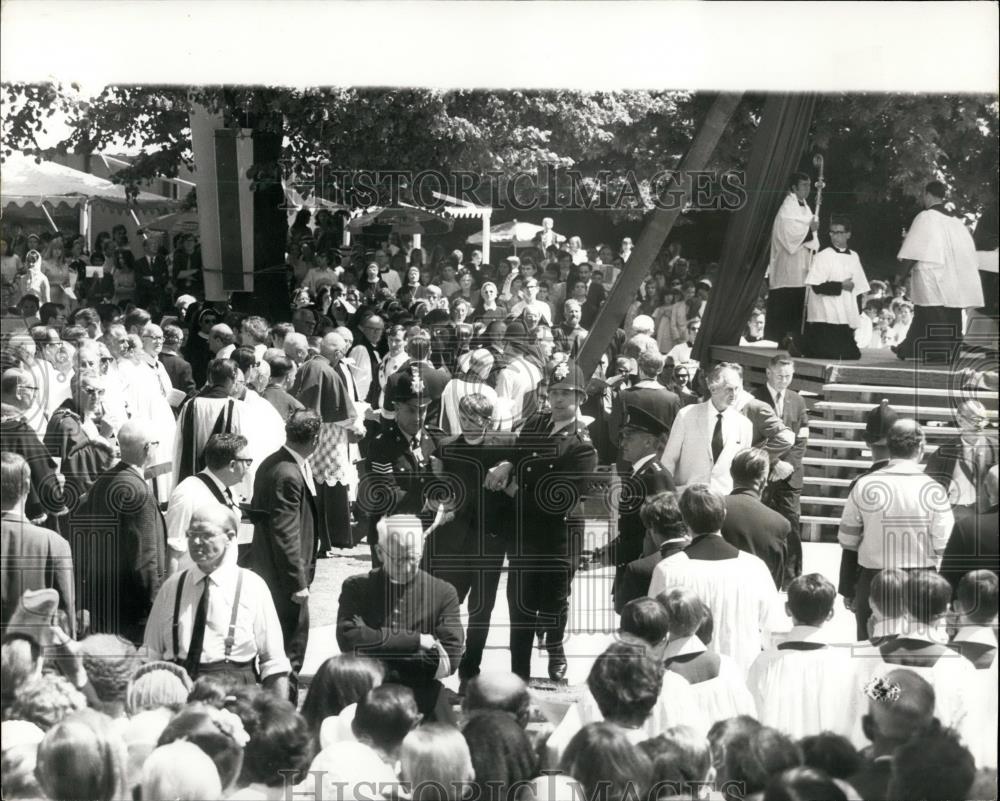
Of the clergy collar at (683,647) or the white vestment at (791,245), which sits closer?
the clergy collar at (683,647)

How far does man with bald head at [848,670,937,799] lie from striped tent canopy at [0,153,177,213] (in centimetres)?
503

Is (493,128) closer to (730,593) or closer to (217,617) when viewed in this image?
(730,593)

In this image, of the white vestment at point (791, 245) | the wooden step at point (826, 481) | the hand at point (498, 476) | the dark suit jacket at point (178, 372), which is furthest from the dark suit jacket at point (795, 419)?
the dark suit jacket at point (178, 372)

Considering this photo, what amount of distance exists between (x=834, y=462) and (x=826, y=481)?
18 cm

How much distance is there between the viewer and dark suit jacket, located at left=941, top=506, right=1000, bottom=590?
5906 millimetres

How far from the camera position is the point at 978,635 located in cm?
574

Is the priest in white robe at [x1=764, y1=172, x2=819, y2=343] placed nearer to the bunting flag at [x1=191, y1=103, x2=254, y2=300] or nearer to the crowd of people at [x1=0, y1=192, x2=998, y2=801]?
the crowd of people at [x1=0, y1=192, x2=998, y2=801]

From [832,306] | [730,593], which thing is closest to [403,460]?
[730,593]

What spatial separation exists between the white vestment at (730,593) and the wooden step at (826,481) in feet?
9.49

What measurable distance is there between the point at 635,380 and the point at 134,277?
3.12m

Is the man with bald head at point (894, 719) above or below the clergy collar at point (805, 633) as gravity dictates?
below

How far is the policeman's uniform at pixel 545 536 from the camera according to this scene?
6.33 meters

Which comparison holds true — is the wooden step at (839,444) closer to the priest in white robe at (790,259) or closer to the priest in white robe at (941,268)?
the priest in white robe at (941,268)

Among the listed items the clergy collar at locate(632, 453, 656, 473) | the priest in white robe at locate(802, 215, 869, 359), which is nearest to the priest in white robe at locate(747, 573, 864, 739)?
the clergy collar at locate(632, 453, 656, 473)
